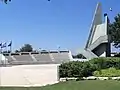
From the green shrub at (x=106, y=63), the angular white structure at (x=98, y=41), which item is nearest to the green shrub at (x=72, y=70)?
the green shrub at (x=106, y=63)

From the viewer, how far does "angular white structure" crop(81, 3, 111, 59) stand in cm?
6297

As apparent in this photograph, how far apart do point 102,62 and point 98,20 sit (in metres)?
39.5

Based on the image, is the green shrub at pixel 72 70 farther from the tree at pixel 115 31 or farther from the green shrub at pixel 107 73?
the tree at pixel 115 31

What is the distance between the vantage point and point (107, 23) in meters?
62.8

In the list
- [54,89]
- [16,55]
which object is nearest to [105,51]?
[16,55]

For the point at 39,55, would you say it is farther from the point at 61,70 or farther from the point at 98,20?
the point at 61,70

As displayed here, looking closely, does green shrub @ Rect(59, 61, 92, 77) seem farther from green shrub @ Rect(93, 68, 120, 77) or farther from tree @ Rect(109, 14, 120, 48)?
tree @ Rect(109, 14, 120, 48)

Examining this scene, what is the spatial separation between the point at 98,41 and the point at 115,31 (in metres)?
5.35

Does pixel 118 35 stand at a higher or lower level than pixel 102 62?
higher

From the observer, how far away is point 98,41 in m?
64.5

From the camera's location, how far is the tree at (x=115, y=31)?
59.4 m

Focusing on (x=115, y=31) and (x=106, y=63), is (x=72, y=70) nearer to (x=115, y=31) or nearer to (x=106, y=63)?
(x=106, y=63)

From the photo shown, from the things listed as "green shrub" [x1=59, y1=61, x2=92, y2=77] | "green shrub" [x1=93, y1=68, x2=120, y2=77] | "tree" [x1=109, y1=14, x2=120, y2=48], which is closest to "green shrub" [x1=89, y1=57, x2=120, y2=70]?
"green shrub" [x1=93, y1=68, x2=120, y2=77]

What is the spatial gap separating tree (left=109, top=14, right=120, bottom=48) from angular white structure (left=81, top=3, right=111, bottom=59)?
1.05 m
